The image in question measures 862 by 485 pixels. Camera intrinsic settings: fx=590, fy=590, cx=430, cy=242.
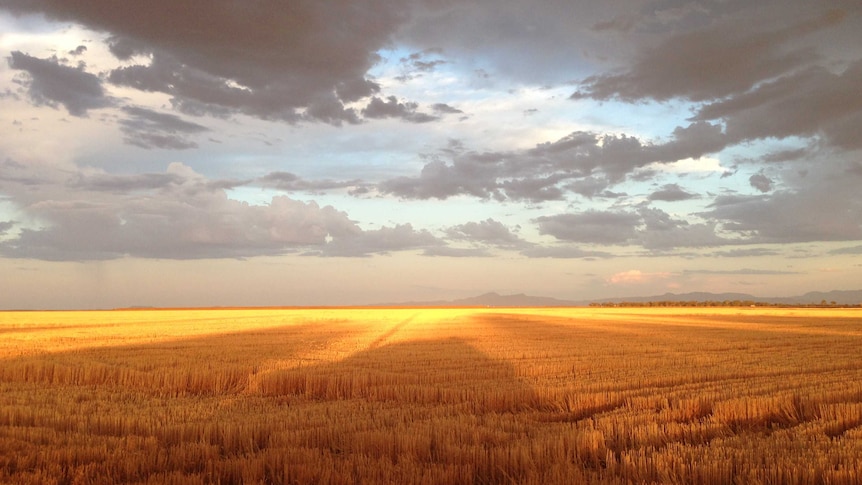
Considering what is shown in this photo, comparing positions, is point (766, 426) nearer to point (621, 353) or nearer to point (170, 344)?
point (621, 353)

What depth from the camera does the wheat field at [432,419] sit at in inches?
260

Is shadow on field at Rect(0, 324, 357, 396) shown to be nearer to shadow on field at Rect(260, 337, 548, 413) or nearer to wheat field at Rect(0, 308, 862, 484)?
wheat field at Rect(0, 308, 862, 484)

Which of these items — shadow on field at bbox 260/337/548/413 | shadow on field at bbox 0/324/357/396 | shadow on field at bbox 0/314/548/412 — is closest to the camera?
shadow on field at bbox 260/337/548/413

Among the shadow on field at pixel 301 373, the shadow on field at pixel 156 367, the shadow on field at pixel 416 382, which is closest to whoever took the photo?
the shadow on field at pixel 416 382

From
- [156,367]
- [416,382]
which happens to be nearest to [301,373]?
[416,382]

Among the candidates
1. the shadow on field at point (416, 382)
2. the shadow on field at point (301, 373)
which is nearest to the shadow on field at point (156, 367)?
the shadow on field at point (301, 373)

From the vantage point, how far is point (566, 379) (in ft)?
44.9

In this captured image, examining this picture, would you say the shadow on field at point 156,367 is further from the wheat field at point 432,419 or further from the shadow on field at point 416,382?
the shadow on field at point 416,382

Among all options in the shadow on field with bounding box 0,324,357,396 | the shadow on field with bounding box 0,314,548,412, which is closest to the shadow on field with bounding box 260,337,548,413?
the shadow on field with bounding box 0,314,548,412

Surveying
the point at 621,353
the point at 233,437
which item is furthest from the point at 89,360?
the point at 621,353

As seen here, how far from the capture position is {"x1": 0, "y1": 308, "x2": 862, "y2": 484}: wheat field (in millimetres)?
6613

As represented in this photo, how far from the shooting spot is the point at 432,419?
30.6 ft

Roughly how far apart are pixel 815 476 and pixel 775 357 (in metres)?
14.3

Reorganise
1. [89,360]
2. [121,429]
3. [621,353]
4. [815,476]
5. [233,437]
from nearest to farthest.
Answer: [815,476]
[233,437]
[121,429]
[89,360]
[621,353]
